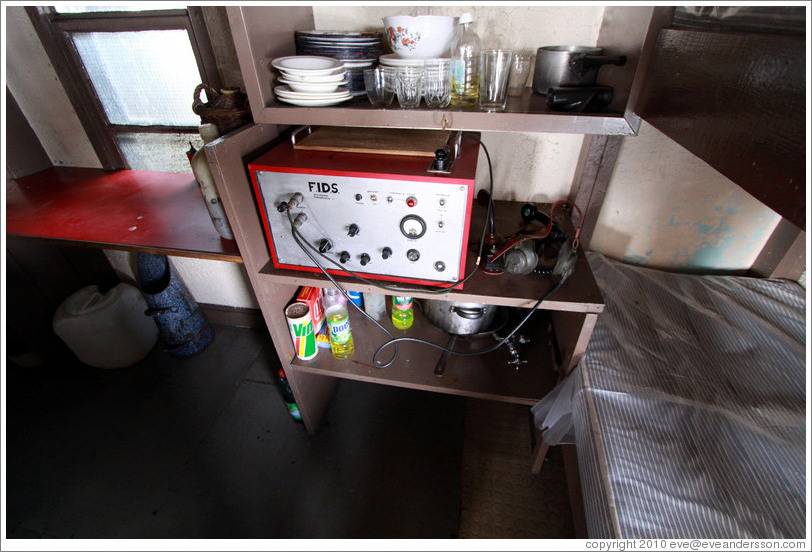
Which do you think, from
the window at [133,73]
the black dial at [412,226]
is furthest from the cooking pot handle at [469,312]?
the window at [133,73]

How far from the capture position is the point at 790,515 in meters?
0.58

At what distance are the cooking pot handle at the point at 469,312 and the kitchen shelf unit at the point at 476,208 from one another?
14cm

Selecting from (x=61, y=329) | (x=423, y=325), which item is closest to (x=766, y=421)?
(x=423, y=325)

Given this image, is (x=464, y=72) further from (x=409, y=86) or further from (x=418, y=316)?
(x=418, y=316)

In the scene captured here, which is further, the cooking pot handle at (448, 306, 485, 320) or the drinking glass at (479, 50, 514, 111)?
the cooking pot handle at (448, 306, 485, 320)

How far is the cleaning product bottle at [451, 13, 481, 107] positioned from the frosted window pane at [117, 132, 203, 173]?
990mm

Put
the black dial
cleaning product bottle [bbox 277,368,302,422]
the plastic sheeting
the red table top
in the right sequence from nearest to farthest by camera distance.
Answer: the plastic sheeting, the black dial, the red table top, cleaning product bottle [bbox 277,368,302,422]

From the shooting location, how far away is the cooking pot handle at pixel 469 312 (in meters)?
1.07

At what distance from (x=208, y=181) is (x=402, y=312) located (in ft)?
2.22

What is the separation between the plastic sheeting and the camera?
609mm

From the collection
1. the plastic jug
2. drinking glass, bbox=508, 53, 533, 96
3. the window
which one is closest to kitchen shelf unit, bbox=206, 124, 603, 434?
drinking glass, bbox=508, 53, 533, 96

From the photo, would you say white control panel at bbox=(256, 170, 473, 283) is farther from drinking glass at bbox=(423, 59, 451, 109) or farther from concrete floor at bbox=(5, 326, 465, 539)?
concrete floor at bbox=(5, 326, 465, 539)

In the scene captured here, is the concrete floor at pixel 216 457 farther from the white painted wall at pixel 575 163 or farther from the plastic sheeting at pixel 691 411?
the white painted wall at pixel 575 163

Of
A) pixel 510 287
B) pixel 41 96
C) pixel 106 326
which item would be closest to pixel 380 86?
pixel 510 287
